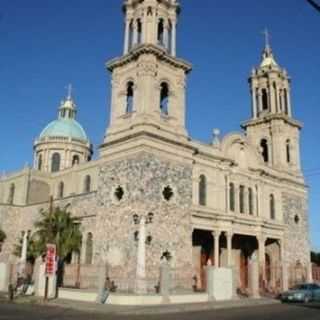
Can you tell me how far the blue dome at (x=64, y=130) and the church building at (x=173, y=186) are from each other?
10.1m

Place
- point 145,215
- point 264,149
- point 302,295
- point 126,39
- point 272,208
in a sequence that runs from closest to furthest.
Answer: point 302,295, point 145,215, point 126,39, point 272,208, point 264,149

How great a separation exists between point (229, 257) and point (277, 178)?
10201mm

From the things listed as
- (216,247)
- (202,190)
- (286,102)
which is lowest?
(216,247)

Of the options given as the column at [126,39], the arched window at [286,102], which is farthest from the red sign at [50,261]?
the arched window at [286,102]

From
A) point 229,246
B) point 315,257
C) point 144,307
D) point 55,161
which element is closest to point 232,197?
point 229,246

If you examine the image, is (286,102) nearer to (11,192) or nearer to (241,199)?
(241,199)

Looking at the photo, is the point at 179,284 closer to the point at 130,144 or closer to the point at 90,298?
the point at 90,298

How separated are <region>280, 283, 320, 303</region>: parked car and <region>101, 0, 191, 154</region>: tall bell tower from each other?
41.6 feet

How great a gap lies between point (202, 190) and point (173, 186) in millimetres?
3794

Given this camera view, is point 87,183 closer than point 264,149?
Yes

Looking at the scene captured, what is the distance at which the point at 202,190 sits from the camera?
111ft

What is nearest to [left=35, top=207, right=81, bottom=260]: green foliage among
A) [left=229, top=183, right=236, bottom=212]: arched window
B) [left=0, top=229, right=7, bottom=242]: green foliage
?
[left=0, top=229, right=7, bottom=242]: green foliage

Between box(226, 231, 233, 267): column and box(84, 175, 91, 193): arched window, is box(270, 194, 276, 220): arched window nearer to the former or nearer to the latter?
box(226, 231, 233, 267): column

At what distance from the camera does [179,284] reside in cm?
2738
